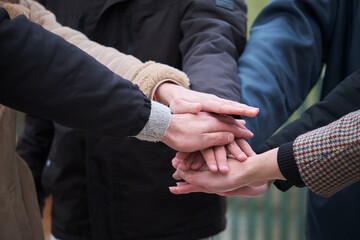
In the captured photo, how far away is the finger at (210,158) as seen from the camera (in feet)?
3.63

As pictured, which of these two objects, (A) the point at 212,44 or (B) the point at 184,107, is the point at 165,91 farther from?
(A) the point at 212,44

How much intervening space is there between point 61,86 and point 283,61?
27.3 inches

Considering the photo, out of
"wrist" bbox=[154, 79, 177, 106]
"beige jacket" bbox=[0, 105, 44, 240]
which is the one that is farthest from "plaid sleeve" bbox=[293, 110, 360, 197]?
"beige jacket" bbox=[0, 105, 44, 240]

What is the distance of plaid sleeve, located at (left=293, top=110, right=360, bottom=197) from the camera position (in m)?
0.89

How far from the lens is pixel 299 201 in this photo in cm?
242

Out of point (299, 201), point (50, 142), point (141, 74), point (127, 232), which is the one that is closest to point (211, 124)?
point (141, 74)

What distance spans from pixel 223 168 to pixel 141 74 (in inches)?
12.2

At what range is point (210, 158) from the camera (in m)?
1.14

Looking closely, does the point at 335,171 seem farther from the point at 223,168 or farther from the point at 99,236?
the point at 99,236

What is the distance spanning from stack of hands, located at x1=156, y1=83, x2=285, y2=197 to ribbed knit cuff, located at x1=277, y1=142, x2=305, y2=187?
10 centimetres

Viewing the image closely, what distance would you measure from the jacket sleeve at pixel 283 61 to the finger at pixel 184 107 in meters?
0.19

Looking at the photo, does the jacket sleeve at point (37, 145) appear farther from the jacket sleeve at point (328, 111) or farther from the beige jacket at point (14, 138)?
the jacket sleeve at point (328, 111)

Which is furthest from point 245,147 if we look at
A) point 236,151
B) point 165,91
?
point 165,91

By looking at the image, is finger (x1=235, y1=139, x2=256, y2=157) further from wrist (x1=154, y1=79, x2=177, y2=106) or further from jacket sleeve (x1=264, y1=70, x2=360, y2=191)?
wrist (x1=154, y1=79, x2=177, y2=106)
